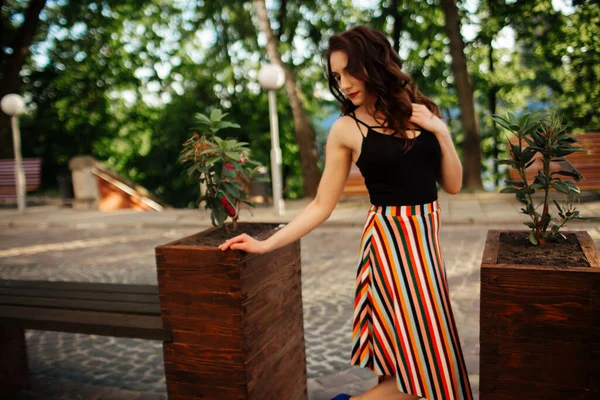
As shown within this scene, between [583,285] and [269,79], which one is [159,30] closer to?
[269,79]

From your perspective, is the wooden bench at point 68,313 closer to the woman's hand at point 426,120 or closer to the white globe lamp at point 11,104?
the woman's hand at point 426,120

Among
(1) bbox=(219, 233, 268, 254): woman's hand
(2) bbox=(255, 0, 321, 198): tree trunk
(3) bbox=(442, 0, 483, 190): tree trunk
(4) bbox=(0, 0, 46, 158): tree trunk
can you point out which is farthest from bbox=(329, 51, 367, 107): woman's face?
(4) bbox=(0, 0, 46, 158): tree trunk

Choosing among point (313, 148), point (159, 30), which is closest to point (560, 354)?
point (313, 148)

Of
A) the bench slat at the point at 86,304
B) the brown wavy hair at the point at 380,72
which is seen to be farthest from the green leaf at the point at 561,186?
the bench slat at the point at 86,304

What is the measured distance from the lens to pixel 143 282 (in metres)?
6.34

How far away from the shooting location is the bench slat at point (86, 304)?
9.82 feet

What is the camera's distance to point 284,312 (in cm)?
288

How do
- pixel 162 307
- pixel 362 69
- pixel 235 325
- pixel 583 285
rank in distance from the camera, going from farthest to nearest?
1. pixel 162 307
2. pixel 235 325
3. pixel 362 69
4. pixel 583 285

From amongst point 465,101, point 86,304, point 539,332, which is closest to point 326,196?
point 539,332

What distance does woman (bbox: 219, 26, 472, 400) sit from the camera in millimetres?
2135

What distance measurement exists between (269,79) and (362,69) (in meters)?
8.98

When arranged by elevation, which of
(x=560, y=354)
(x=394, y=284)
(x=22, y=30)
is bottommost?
(x=560, y=354)

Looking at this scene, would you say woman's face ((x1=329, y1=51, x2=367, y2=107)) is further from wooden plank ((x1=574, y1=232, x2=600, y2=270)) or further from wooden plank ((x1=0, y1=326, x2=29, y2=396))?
wooden plank ((x1=0, y1=326, x2=29, y2=396))

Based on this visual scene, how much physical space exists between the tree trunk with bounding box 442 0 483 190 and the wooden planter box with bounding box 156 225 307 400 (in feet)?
40.3
